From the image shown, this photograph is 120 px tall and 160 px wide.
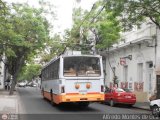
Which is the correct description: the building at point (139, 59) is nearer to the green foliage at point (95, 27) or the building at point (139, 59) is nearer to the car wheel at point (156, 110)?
the green foliage at point (95, 27)

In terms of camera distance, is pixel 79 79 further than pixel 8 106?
No

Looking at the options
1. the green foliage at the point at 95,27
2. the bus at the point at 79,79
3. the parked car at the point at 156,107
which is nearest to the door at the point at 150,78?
the green foliage at the point at 95,27

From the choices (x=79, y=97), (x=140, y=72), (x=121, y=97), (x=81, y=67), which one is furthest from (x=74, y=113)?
(x=140, y=72)

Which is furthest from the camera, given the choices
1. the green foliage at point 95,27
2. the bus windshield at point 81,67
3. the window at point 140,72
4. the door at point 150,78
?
the green foliage at point 95,27

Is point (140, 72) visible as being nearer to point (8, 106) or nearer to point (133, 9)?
point (133, 9)

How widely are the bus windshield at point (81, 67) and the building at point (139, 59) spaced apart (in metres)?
7.31

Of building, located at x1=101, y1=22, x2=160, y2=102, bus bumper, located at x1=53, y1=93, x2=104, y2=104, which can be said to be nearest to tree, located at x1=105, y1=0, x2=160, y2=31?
bus bumper, located at x1=53, y1=93, x2=104, y2=104

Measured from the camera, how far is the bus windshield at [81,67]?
21.3 meters

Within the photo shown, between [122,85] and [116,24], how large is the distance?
1700 cm

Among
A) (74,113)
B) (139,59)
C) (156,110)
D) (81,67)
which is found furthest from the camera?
(139,59)

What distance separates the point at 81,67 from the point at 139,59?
13.9 metres

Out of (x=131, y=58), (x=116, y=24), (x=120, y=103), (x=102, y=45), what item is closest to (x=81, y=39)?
(x=102, y=45)

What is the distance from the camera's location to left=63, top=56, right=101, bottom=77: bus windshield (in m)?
21.3

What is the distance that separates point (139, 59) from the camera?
3431 cm
